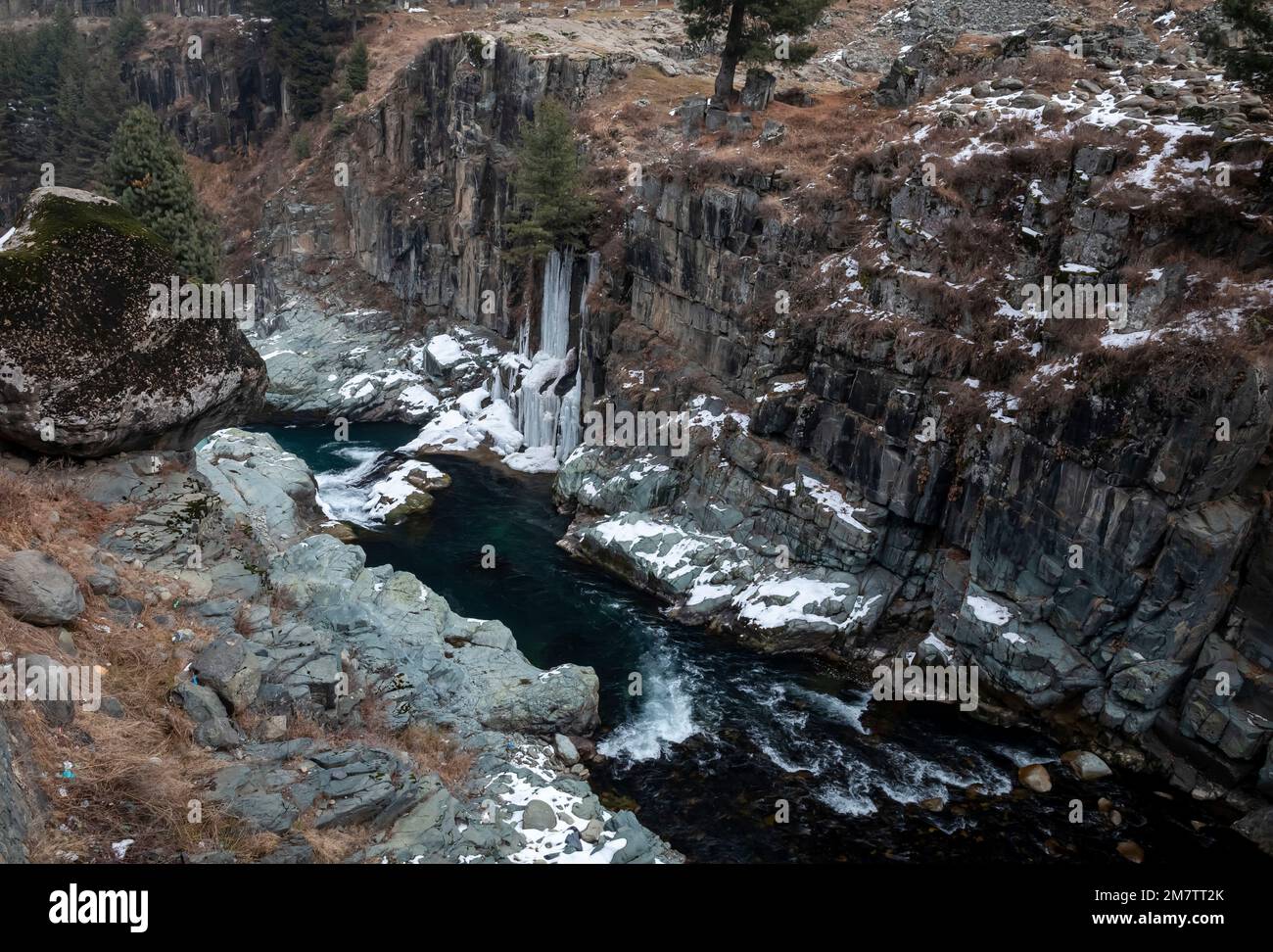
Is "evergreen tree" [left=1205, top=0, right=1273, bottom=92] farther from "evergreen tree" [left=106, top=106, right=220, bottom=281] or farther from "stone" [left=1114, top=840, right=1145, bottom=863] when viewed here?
"evergreen tree" [left=106, top=106, right=220, bottom=281]

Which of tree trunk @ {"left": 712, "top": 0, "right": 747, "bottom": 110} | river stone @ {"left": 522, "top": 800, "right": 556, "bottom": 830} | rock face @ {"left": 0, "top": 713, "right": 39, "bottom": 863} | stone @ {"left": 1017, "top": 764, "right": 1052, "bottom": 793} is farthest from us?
tree trunk @ {"left": 712, "top": 0, "right": 747, "bottom": 110}

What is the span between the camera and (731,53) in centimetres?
3947

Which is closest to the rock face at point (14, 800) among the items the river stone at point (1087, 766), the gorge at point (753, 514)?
the gorge at point (753, 514)

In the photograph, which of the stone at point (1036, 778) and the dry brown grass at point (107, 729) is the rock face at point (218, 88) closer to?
the dry brown grass at point (107, 729)

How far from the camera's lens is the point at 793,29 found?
3781cm

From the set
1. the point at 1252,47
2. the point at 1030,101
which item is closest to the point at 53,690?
the point at 1252,47

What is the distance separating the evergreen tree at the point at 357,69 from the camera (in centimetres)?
6331

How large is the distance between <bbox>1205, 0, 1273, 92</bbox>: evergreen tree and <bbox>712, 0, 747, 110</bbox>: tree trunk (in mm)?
19921

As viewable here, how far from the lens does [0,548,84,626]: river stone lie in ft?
44.4

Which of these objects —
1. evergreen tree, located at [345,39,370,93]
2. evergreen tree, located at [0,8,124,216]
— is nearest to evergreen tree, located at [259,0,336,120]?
evergreen tree, located at [345,39,370,93]

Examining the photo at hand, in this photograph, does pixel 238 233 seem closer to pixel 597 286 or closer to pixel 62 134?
pixel 62 134

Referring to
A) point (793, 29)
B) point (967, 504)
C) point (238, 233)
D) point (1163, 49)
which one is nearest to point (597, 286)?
point (793, 29)

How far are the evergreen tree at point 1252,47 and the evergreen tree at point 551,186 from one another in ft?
85.7

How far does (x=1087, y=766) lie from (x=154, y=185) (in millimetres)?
36744
